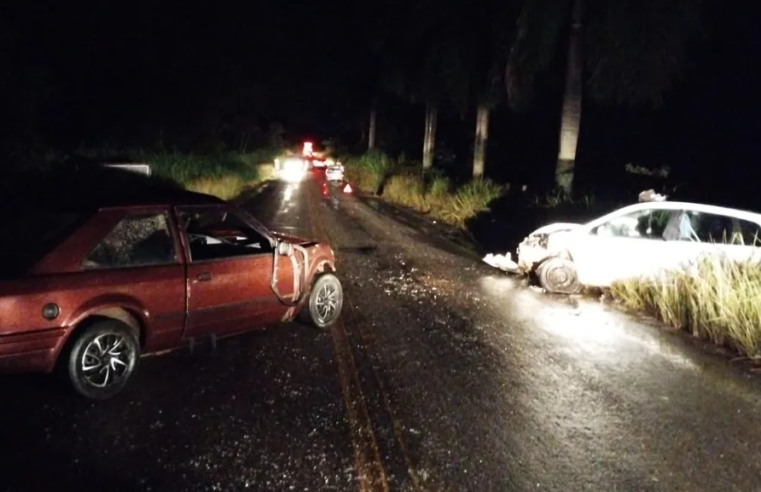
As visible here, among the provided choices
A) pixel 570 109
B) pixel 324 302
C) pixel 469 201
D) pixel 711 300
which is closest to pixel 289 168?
pixel 469 201

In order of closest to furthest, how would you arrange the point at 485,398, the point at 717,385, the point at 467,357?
the point at 485,398
the point at 717,385
the point at 467,357

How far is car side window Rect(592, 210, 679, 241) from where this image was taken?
11852 millimetres

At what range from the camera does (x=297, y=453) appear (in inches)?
218

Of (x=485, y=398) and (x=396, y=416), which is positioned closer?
(x=396, y=416)

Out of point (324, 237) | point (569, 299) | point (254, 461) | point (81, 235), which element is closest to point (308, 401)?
point (254, 461)

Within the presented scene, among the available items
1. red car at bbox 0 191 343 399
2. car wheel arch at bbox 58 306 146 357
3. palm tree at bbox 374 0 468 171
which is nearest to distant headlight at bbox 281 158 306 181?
palm tree at bbox 374 0 468 171

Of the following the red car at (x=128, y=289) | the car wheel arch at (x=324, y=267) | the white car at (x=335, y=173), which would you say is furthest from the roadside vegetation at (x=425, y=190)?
the red car at (x=128, y=289)

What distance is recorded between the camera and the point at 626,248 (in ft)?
38.9

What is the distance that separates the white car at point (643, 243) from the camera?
11.3 metres

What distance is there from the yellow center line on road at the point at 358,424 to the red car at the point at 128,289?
855mm

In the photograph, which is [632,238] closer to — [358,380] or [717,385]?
[717,385]

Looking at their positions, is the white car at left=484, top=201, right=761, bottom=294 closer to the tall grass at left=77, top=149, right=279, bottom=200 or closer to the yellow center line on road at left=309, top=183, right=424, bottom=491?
the yellow center line on road at left=309, top=183, right=424, bottom=491

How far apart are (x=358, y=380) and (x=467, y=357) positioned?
151 centimetres

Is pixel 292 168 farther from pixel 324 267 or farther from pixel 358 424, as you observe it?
pixel 358 424
